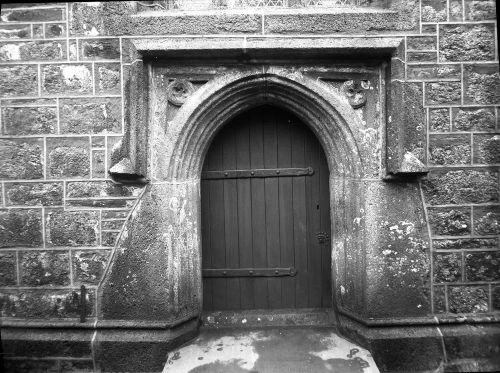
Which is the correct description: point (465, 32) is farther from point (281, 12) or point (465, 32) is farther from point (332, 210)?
point (332, 210)

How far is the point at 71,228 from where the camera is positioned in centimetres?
316

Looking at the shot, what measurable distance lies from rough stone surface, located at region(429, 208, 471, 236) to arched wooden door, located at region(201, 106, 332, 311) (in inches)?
34.9

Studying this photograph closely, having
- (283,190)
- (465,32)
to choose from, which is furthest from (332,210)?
(465,32)

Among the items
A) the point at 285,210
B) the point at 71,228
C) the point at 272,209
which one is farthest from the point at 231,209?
the point at 71,228

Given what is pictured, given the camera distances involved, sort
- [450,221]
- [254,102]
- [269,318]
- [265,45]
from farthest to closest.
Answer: [269,318], [254,102], [450,221], [265,45]

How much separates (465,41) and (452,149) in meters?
0.85

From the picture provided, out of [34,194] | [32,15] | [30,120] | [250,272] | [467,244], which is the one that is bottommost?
[250,272]

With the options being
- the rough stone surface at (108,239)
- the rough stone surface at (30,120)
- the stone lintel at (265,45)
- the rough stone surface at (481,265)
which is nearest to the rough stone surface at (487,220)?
the rough stone surface at (481,265)

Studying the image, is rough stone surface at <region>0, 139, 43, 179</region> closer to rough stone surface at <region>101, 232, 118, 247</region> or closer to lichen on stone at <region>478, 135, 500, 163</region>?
rough stone surface at <region>101, 232, 118, 247</region>

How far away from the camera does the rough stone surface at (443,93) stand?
3098 millimetres

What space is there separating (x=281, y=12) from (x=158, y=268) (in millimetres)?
2260

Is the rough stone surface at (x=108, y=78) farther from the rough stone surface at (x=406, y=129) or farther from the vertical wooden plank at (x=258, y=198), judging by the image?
the rough stone surface at (x=406, y=129)

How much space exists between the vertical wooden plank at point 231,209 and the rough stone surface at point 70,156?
3.83 feet

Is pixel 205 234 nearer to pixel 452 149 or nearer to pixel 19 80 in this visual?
pixel 19 80
